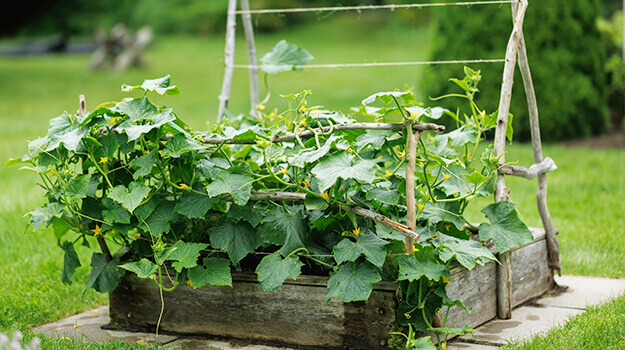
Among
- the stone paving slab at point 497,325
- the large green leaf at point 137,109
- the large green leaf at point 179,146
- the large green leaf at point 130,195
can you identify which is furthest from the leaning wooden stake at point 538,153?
the large green leaf at point 130,195

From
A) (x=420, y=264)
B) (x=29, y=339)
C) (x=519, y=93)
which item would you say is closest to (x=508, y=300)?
(x=420, y=264)

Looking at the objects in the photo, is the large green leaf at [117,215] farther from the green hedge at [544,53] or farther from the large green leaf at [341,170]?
the green hedge at [544,53]

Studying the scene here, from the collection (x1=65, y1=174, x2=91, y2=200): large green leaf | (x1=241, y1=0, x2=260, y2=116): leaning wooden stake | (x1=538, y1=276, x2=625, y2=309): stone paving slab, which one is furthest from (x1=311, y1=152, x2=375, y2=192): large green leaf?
(x1=241, y1=0, x2=260, y2=116): leaning wooden stake

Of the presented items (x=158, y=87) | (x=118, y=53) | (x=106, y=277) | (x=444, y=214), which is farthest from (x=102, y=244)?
(x=118, y=53)

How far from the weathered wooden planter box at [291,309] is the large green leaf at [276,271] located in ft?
0.55

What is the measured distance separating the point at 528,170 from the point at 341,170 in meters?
1.04

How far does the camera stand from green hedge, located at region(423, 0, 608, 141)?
643cm

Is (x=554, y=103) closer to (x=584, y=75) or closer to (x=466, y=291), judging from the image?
(x=584, y=75)

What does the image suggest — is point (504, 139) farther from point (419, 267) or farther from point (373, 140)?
point (419, 267)

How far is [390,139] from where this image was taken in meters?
2.52

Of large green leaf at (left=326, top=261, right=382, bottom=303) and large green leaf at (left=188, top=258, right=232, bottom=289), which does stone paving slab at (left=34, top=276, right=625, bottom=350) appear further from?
large green leaf at (left=326, top=261, right=382, bottom=303)

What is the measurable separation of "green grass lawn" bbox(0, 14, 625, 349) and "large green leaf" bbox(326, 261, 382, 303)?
104 centimetres

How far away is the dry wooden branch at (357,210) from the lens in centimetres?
225

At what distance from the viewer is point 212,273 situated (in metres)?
2.44
